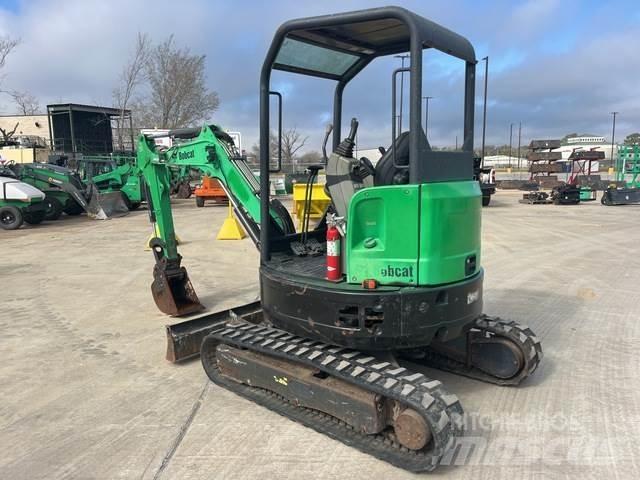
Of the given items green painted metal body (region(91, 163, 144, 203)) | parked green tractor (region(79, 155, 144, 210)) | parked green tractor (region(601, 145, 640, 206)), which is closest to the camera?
parked green tractor (region(79, 155, 144, 210))

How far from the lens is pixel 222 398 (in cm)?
420

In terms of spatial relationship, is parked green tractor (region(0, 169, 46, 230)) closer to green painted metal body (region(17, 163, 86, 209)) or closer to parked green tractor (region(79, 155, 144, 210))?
green painted metal body (region(17, 163, 86, 209))

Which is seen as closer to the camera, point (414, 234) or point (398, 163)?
point (414, 234)

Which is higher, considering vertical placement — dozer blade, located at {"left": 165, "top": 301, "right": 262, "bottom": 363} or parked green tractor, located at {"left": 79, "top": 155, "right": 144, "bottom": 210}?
parked green tractor, located at {"left": 79, "top": 155, "right": 144, "bottom": 210}

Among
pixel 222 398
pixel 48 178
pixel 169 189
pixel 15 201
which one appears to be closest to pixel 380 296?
pixel 222 398

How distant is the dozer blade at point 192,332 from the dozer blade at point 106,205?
14.3 m

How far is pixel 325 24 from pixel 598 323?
4.69m

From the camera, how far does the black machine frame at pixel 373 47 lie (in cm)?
334

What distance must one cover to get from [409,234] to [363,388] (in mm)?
1036

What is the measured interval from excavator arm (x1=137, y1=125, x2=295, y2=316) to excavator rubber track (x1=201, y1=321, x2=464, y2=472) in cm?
120

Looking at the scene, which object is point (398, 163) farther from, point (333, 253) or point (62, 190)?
point (62, 190)

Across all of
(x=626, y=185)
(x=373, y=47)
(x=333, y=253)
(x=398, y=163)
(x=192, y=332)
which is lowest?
(x=192, y=332)

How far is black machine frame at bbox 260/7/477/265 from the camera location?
3.34 metres

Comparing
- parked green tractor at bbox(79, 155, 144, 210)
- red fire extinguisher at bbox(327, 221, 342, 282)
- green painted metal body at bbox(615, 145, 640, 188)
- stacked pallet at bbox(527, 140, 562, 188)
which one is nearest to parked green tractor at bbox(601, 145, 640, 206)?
green painted metal body at bbox(615, 145, 640, 188)
